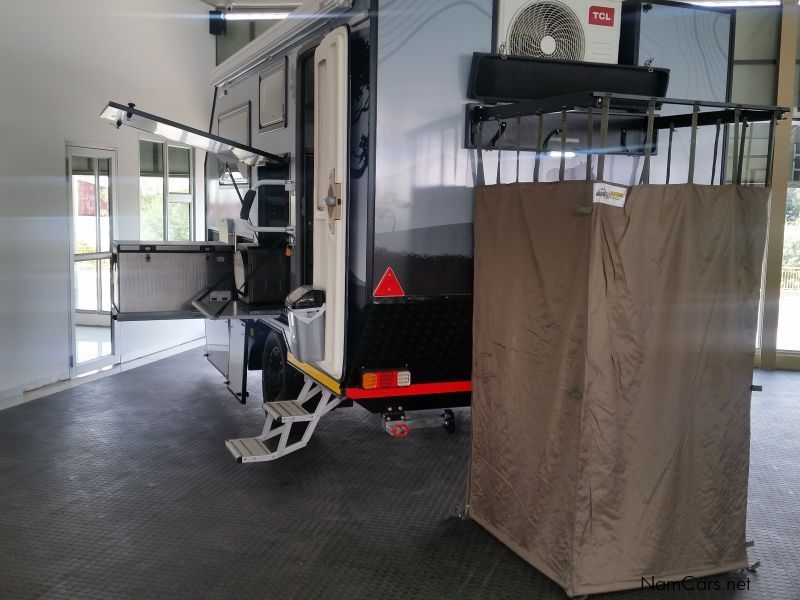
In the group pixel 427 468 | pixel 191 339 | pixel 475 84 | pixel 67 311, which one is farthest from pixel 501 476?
pixel 191 339

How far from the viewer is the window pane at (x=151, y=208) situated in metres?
7.33

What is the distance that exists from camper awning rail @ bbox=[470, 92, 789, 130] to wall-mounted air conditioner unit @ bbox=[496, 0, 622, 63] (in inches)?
12.5

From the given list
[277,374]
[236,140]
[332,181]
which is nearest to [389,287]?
[332,181]

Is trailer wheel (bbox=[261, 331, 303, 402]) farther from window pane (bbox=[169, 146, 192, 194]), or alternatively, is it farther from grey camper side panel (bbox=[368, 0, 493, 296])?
window pane (bbox=[169, 146, 192, 194])

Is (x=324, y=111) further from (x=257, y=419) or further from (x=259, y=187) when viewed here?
(x=257, y=419)

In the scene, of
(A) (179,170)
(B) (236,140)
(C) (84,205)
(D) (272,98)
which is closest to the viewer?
(D) (272,98)

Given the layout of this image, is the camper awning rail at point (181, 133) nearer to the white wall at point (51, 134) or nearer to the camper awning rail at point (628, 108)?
the camper awning rail at point (628, 108)

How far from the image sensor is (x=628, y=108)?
3.83m

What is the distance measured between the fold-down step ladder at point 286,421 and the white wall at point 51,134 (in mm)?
2363

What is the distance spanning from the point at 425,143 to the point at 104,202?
166 inches

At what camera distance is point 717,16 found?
4055 mm

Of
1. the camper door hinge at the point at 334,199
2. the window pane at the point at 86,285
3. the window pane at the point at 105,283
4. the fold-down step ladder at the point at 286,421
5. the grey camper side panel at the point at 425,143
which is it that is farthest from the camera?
the window pane at the point at 105,283

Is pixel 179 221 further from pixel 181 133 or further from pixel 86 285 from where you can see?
pixel 181 133

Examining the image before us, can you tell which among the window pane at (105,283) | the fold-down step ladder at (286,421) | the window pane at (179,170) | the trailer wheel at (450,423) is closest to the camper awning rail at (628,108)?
the fold-down step ladder at (286,421)
